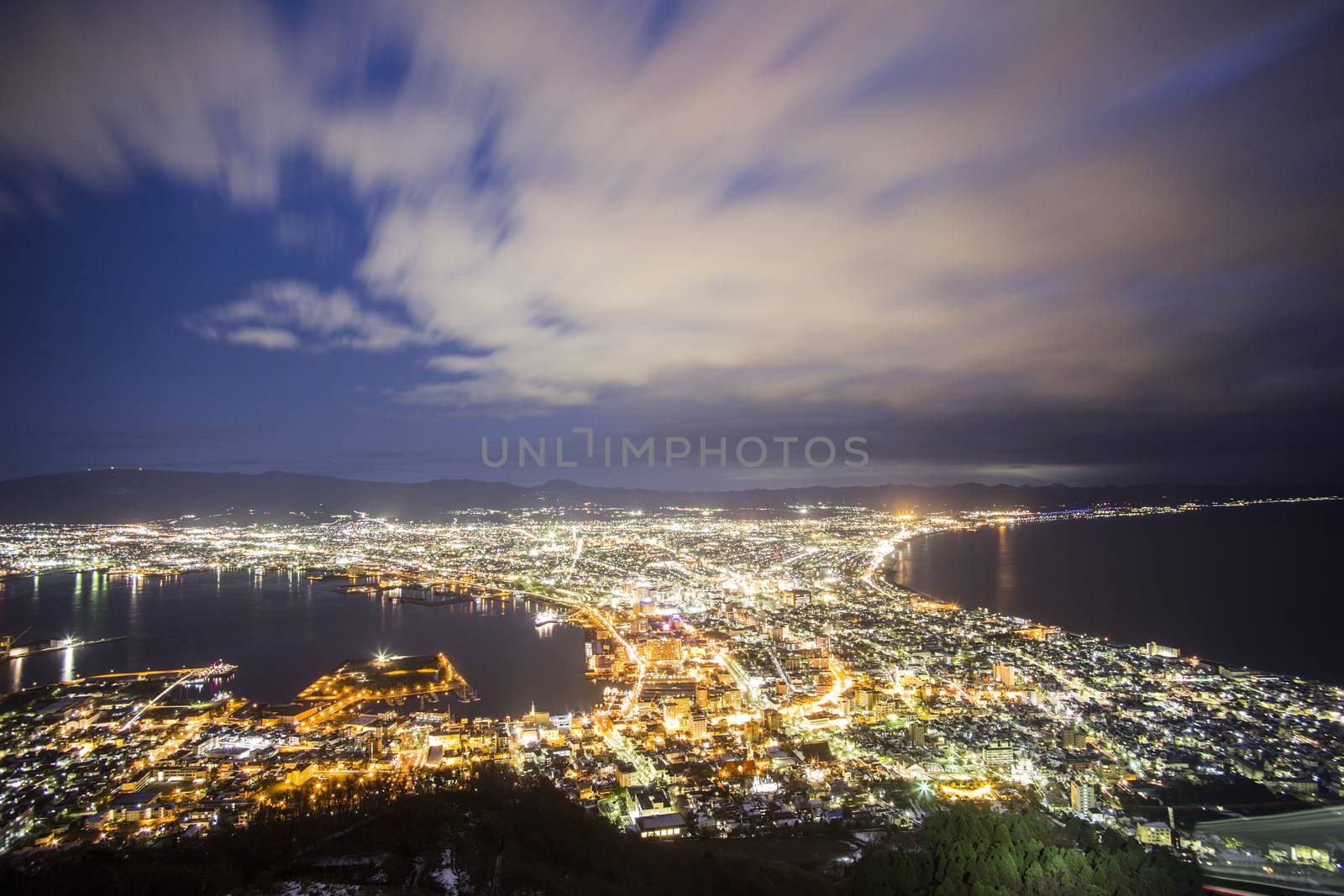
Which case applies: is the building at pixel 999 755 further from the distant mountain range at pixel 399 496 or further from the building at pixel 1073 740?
the distant mountain range at pixel 399 496

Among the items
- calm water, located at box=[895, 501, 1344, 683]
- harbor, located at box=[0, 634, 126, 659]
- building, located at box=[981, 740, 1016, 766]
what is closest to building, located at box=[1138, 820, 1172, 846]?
building, located at box=[981, 740, 1016, 766]

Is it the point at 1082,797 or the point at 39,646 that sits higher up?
the point at 39,646

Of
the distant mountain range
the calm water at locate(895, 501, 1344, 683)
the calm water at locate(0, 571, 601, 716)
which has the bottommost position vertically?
the calm water at locate(895, 501, 1344, 683)

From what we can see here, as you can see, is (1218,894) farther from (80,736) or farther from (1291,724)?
(80,736)

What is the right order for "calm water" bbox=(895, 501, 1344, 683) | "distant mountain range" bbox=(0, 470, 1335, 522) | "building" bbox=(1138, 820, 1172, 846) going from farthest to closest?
"distant mountain range" bbox=(0, 470, 1335, 522) → "calm water" bbox=(895, 501, 1344, 683) → "building" bbox=(1138, 820, 1172, 846)

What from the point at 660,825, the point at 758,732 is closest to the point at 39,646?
the point at 660,825

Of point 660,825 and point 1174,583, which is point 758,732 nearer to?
point 660,825

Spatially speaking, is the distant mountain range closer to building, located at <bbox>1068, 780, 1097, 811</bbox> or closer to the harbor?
the harbor

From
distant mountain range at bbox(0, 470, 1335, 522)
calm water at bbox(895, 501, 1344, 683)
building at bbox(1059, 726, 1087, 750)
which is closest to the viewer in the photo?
building at bbox(1059, 726, 1087, 750)
